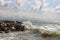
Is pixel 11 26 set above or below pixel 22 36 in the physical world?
above

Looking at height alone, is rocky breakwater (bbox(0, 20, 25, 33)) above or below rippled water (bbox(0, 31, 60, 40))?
above

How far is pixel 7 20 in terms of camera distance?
141 centimetres

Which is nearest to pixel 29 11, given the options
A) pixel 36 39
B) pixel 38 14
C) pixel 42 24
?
pixel 38 14

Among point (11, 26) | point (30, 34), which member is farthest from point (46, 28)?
point (11, 26)

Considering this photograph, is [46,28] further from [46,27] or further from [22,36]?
[22,36]

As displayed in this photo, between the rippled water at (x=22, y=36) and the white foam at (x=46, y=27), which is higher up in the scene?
the white foam at (x=46, y=27)

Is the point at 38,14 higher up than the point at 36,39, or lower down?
higher up

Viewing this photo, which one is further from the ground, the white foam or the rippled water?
the white foam

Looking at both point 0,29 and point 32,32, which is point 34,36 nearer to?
point 32,32

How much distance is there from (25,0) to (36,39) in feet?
1.53

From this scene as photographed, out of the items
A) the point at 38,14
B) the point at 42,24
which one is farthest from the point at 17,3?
the point at 42,24

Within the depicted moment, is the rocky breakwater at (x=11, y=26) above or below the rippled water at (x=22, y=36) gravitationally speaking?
above

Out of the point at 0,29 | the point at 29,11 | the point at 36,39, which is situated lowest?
the point at 36,39

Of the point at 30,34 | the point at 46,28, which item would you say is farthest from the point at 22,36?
the point at 46,28
